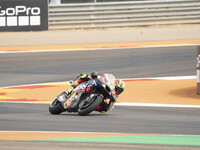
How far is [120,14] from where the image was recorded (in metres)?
25.5

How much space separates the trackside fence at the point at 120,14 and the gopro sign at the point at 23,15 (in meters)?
0.53

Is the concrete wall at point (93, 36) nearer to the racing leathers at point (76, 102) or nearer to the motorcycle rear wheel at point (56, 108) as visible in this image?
the motorcycle rear wheel at point (56, 108)

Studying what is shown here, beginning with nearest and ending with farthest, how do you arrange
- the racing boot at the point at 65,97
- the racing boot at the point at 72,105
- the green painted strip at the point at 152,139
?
the green painted strip at the point at 152,139 → the racing boot at the point at 72,105 → the racing boot at the point at 65,97

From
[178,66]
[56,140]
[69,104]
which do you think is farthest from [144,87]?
[56,140]

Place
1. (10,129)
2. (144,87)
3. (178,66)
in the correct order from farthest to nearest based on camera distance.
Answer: (178,66) < (144,87) < (10,129)

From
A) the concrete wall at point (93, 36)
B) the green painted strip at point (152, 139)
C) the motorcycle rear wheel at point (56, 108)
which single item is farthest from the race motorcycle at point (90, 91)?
the concrete wall at point (93, 36)

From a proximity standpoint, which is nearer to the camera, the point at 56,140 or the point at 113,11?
the point at 56,140

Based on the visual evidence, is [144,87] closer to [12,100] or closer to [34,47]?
[12,100]

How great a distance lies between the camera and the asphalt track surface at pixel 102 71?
32.3 feet

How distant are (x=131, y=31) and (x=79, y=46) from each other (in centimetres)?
238

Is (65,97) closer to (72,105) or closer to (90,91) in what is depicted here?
(72,105)

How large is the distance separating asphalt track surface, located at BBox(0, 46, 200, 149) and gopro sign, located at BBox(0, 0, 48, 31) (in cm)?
189

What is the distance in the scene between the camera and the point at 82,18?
82.7 ft

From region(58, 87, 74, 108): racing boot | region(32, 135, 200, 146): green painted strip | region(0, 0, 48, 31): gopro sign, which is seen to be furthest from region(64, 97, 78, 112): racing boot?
region(0, 0, 48, 31): gopro sign
